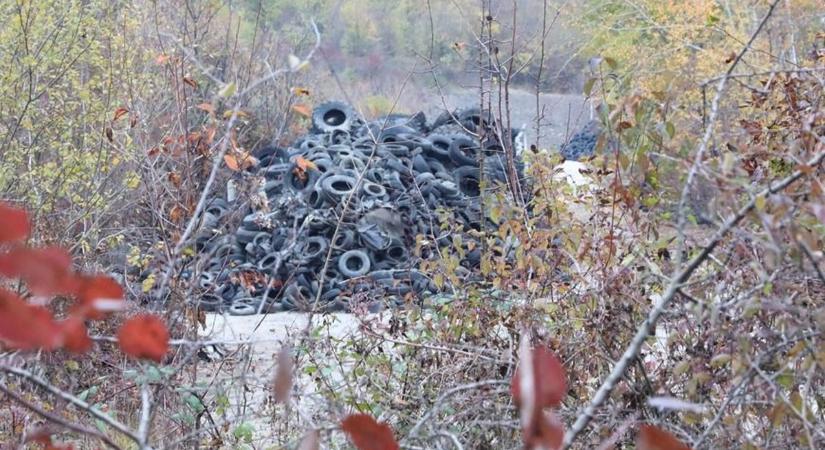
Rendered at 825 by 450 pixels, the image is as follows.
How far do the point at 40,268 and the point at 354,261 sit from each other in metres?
11.2

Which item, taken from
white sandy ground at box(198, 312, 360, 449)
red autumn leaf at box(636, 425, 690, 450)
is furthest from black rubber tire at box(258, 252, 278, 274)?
red autumn leaf at box(636, 425, 690, 450)

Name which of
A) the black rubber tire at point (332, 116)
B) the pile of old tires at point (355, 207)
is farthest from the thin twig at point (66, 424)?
the black rubber tire at point (332, 116)

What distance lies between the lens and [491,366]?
3.43 meters

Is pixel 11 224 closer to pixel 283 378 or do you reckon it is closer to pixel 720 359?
pixel 283 378

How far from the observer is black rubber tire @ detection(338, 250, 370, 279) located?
12.0m

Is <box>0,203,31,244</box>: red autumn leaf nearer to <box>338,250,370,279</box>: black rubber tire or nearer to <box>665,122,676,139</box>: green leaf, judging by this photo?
<box>665,122,676,139</box>: green leaf

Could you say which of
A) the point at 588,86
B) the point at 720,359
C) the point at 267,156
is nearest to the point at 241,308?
the point at 267,156

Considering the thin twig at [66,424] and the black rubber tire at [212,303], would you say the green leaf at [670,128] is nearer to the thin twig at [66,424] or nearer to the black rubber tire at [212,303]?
the thin twig at [66,424]

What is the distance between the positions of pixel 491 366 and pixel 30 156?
164 inches

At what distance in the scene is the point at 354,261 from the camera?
40.2ft

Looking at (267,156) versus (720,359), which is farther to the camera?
(267,156)

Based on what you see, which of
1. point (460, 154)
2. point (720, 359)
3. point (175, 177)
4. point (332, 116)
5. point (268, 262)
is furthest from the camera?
point (332, 116)

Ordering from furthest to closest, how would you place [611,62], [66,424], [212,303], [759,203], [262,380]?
[212,303] < [262,380] < [611,62] < [759,203] < [66,424]

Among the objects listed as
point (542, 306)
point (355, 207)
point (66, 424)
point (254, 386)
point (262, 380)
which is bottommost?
point (355, 207)
